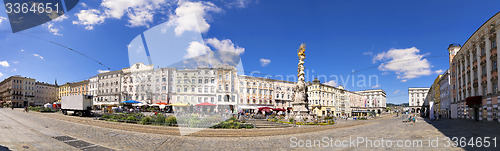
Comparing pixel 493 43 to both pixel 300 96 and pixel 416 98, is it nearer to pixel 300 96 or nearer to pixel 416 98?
pixel 300 96

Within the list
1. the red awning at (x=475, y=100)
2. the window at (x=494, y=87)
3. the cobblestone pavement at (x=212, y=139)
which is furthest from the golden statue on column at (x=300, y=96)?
the red awning at (x=475, y=100)

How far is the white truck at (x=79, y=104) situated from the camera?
115 feet

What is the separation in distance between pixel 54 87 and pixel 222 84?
104946 mm

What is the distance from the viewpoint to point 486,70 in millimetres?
31938

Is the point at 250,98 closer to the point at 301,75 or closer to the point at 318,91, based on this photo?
the point at 318,91

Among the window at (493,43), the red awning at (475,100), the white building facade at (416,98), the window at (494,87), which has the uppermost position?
the window at (493,43)

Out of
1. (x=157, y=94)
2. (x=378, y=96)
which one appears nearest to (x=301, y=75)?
(x=157, y=94)

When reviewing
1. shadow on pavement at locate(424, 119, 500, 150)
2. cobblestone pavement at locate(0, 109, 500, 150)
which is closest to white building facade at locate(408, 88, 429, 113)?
shadow on pavement at locate(424, 119, 500, 150)

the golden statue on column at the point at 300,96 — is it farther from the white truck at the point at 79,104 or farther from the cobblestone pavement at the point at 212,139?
the white truck at the point at 79,104

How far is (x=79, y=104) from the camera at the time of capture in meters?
35.5

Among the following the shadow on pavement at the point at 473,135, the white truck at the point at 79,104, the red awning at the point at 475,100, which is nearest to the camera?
the shadow on pavement at the point at 473,135

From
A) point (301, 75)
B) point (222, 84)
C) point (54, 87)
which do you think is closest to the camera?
point (301, 75)

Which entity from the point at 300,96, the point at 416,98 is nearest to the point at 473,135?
the point at 300,96

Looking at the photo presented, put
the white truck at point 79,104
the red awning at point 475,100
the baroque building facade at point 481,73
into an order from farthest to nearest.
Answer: the white truck at point 79,104 < the red awning at point 475,100 < the baroque building facade at point 481,73
